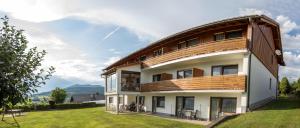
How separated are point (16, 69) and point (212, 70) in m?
20.0

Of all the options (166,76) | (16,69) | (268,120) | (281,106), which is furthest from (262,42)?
(16,69)

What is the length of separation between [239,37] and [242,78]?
3513 millimetres

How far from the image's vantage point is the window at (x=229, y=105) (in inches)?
896

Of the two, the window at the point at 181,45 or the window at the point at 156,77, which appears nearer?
the window at the point at 181,45

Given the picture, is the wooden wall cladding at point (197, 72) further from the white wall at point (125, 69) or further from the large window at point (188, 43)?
the white wall at point (125, 69)

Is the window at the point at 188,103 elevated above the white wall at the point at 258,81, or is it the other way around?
the white wall at the point at 258,81

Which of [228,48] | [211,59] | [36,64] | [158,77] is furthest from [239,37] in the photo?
[36,64]

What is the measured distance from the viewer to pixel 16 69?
667cm

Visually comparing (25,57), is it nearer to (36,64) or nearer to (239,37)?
(36,64)

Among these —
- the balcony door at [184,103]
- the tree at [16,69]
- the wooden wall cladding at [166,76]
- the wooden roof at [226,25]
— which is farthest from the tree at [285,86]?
the tree at [16,69]

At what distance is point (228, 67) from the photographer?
78.1ft

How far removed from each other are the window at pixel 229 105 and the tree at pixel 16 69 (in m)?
17.8

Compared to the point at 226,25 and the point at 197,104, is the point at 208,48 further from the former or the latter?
the point at 197,104

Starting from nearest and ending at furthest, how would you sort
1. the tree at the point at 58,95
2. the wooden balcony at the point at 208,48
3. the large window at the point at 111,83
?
the wooden balcony at the point at 208,48
the large window at the point at 111,83
the tree at the point at 58,95
